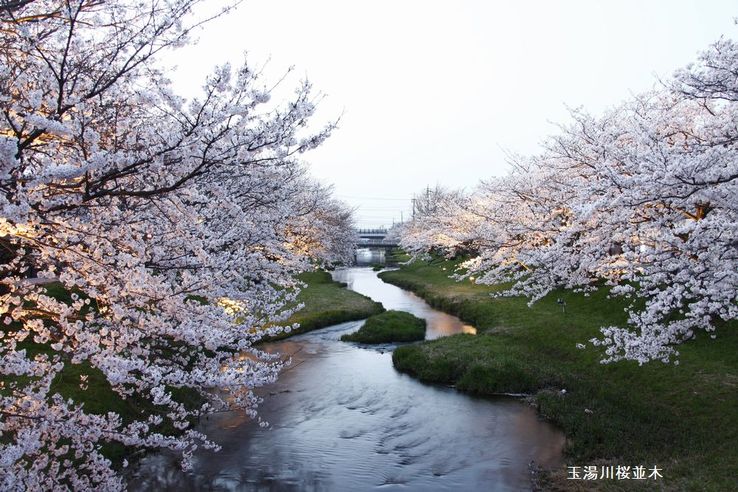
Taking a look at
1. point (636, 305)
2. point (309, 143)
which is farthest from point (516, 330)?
point (309, 143)

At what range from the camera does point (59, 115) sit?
513 centimetres

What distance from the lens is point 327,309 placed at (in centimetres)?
3033

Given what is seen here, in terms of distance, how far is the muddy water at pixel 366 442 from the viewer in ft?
36.7

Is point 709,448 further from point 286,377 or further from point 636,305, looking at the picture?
point 286,377

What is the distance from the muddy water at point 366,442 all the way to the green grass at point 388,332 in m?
5.53

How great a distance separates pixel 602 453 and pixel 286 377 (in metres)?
10.5

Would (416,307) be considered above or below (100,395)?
above

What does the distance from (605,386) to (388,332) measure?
11384 millimetres

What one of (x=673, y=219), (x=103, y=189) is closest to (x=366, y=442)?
(x=673, y=219)

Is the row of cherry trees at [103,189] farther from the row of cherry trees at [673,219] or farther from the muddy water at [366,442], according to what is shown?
the row of cherry trees at [673,219]

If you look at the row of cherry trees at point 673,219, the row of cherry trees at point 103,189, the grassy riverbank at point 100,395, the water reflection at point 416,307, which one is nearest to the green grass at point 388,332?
the water reflection at point 416,307

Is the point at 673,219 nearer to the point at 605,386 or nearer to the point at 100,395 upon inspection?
the point at 605,386

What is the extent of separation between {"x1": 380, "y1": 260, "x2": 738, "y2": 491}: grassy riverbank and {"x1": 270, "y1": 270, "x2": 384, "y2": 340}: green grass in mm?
7788

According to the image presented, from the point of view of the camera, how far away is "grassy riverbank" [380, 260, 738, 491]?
10641 millimetres
